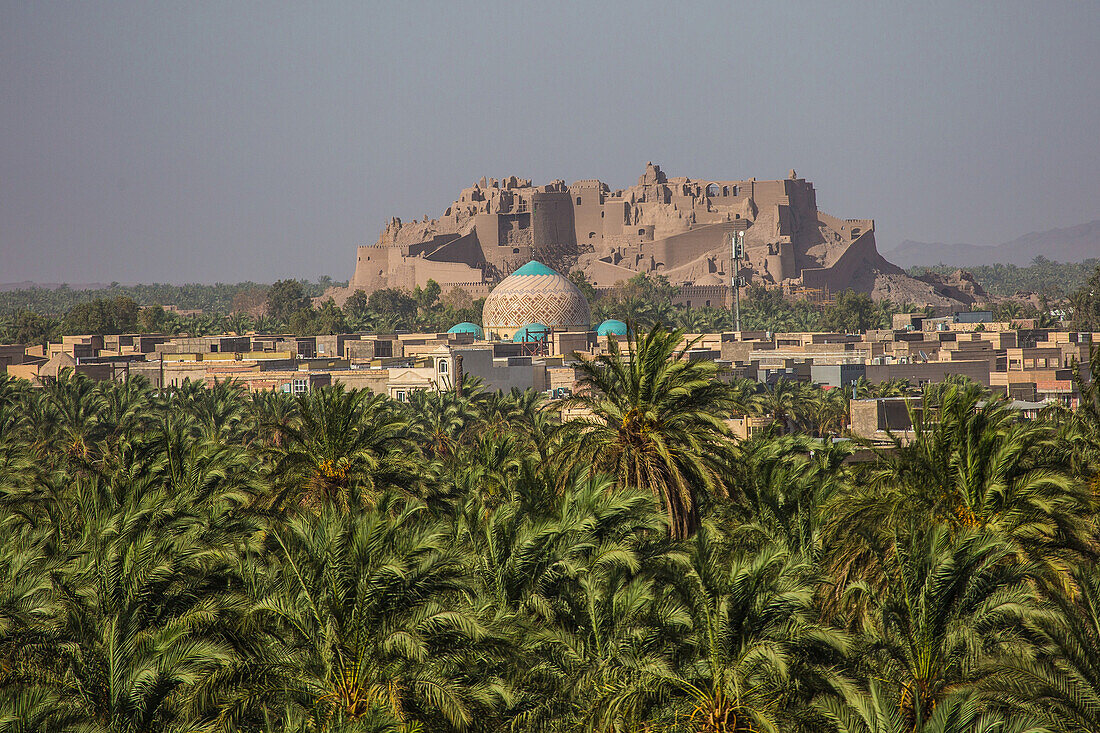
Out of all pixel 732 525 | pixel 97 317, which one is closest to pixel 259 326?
pixel 97 317

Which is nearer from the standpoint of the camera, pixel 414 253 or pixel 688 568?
pixel 688 568

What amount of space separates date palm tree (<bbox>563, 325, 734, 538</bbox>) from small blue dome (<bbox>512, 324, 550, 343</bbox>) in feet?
127

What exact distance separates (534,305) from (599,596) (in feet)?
155

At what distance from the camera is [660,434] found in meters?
12.4

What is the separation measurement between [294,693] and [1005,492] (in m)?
5.76

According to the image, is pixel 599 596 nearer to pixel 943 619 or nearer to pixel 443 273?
pixel 943 619

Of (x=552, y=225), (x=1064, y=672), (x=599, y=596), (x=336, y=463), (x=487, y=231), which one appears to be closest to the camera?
(x=1064, y=672)

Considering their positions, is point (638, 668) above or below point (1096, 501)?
below

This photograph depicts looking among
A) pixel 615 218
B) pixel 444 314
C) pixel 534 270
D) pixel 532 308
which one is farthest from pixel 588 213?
pixel 532 308

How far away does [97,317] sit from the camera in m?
60.7

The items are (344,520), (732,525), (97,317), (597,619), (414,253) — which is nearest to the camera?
(597,619)

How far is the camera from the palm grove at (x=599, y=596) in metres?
8.02

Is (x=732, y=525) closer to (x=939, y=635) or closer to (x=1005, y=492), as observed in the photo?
(x=1005, y=492)

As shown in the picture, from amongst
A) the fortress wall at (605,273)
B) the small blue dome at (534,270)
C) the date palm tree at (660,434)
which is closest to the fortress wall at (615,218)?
the fortress wall at (605,273)
